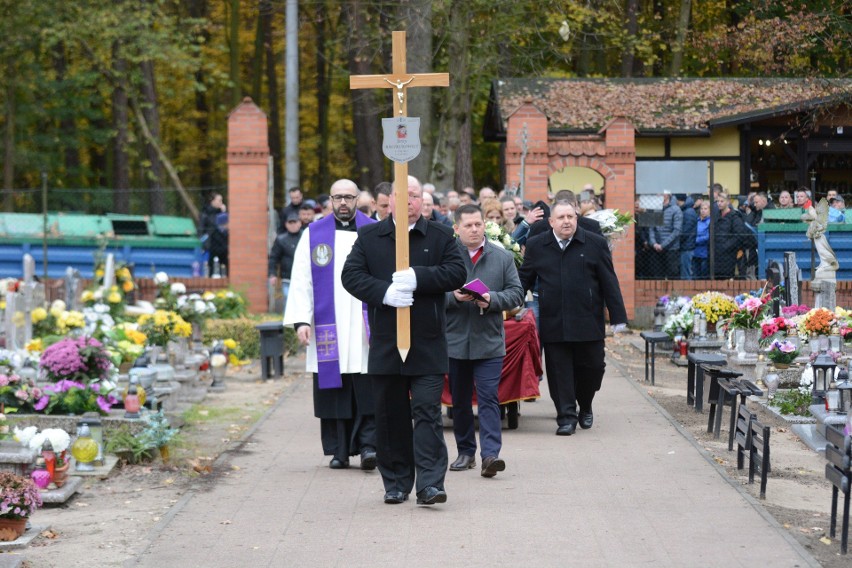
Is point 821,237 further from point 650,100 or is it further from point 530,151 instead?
point 650,100

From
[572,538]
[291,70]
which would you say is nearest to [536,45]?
[291,70]

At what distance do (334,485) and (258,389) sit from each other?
661 cm

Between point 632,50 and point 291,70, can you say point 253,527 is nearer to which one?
point 291,70

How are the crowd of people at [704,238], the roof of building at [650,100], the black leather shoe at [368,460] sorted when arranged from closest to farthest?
the black leather shoe at [368,460], the crowd of people at [704,238], the roof of building at [650,100]

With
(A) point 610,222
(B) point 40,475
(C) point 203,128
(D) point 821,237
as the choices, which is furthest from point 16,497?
(C) point 203,128

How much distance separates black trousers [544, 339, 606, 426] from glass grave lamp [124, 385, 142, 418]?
3.43 meters

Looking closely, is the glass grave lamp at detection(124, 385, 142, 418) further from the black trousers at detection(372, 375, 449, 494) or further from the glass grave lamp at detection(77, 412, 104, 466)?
the black trousers at detection(372, 375, 449, 494)

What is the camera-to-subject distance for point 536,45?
3481cm

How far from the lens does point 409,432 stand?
355 inches

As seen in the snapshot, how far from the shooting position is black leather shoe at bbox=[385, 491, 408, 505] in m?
9.05

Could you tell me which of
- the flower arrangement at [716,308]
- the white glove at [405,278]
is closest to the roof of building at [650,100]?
the flower arrangement at [716,308]

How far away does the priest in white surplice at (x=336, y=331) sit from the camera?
34.8 ft

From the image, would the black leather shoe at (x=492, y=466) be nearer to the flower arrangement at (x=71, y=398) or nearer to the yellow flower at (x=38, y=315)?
the flower arrangement at (x=71, y=398)

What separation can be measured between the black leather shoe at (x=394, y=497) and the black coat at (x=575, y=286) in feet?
11.4
